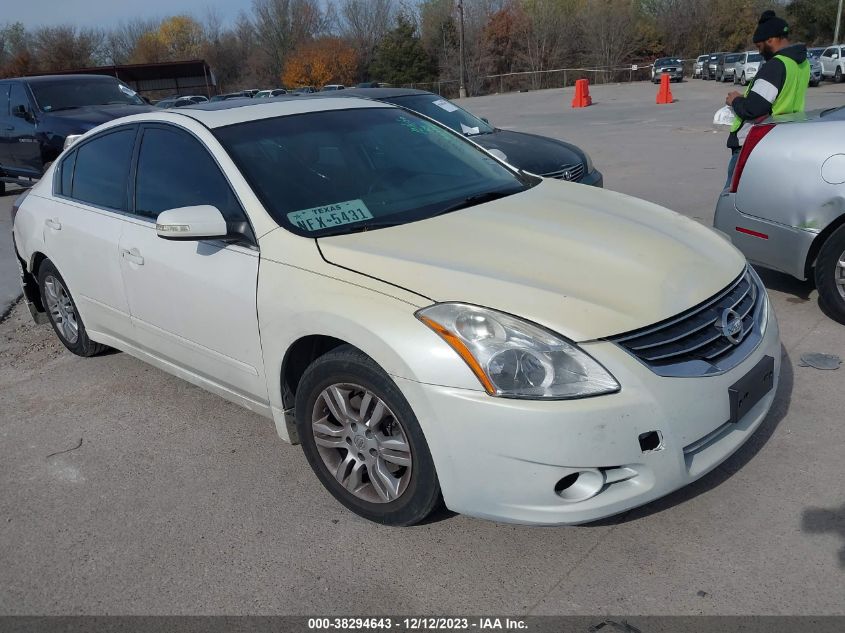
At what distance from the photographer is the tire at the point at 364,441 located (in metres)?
2.79

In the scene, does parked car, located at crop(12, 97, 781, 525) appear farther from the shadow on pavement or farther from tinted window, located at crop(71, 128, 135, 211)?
the shadow on pavement

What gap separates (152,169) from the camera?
4012 millimetres

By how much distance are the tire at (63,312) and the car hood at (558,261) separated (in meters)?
2.60

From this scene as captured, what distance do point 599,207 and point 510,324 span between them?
1333 mm

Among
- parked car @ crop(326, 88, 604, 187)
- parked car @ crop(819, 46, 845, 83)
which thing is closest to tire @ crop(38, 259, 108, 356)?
parked car @ crop(326, 88, 604, 187)

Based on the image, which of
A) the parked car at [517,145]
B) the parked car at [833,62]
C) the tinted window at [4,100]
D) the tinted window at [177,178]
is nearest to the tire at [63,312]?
the tinted window at [177,178]

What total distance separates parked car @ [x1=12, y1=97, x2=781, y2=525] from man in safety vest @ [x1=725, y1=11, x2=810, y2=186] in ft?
8.29

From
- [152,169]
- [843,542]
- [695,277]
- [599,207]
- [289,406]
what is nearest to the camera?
[843,542]

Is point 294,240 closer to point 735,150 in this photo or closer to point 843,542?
point 843,542

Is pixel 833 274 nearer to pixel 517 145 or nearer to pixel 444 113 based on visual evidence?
pixel 517 145

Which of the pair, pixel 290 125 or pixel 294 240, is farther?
pixel 290 125

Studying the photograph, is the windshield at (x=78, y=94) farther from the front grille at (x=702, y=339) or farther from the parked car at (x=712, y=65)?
the parked car at (x=712, y=65)

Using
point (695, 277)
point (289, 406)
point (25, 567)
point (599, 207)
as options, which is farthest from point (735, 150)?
point (25, 567)

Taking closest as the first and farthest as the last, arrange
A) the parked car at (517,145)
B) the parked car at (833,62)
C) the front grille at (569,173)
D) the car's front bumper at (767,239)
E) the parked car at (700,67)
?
1. the car's front bumper at (767,239)
2. the front grille at (569,173)
3. the parked car at (517,145)
4. the parked car at (833,62)
5. the parked car at (700,67)
